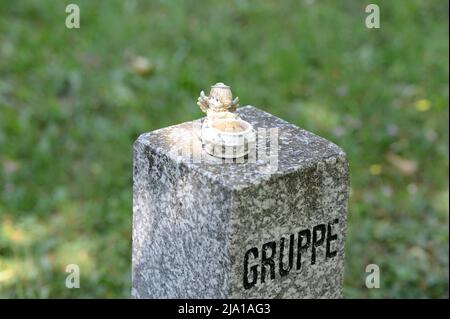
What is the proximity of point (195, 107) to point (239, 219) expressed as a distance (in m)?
2.37

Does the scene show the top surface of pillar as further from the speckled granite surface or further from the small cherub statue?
the small cherub statue

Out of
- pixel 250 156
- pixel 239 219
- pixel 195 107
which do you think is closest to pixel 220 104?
pixel 250 156

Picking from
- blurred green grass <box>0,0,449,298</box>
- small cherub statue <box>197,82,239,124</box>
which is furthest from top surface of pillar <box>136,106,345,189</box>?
blurred green grass <box>0,0,449,298</box>


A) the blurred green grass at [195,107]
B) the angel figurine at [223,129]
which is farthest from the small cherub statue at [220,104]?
the blurred green grass at [195,107]

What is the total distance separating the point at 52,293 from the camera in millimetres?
3635

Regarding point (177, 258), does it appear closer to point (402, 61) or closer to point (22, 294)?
point (22, 294)

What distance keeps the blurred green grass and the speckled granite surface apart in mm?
990

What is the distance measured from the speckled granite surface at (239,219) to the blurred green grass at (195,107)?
99 centimetres

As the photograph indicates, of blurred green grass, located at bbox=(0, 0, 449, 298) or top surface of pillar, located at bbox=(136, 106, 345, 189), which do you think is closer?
top surface of pillar, located at bbox=(136, 106, 345, 189)

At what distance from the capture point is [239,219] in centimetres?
243

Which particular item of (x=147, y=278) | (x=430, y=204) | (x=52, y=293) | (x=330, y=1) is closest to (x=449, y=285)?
(x=430, y=204)

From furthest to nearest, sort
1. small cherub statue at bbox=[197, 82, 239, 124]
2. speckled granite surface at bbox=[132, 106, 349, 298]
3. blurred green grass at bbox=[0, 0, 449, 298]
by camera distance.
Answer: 1. blurred green grass at bbox=[0, 0, 449, 298]
2. small cherub statue at bbox=[197, 82, 239, 124]
3. speckled granite surface at bbox=[132, 106, 349, 298]

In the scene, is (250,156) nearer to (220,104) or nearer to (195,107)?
(220,104)

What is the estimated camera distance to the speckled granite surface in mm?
2473
